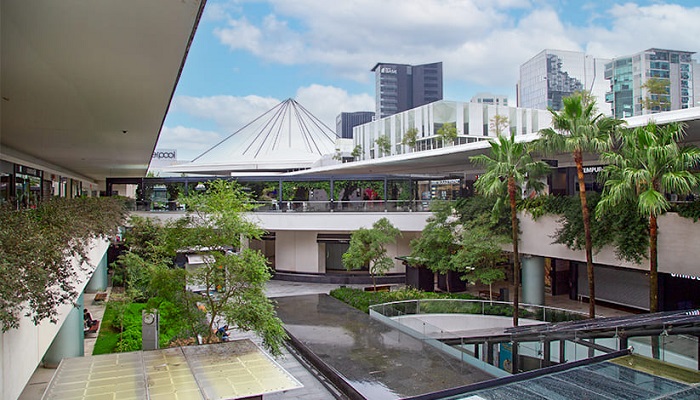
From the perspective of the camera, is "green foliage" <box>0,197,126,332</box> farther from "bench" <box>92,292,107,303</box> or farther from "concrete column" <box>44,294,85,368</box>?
"bench" <box>92,292,107,303</box>

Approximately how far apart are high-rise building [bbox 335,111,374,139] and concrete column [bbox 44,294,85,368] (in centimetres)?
14003

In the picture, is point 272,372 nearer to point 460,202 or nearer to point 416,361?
point 416,361

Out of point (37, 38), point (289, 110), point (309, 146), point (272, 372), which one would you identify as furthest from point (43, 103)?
point (289, 110)

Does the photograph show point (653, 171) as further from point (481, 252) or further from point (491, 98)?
point (491, 98)

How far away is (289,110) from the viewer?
70.9m

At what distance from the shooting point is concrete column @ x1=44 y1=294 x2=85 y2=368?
1363cm

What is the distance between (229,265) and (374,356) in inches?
194

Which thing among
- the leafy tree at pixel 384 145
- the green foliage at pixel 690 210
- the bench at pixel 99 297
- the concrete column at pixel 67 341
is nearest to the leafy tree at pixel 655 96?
the green foliage at pixel 690 210

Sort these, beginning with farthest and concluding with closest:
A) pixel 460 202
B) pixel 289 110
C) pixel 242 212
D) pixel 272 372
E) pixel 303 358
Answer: pixel 289 110 → pixel 460 202 → pixel 303 358 → pixel 242 212 → pixel 272 372

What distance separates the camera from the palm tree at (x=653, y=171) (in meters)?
10.6

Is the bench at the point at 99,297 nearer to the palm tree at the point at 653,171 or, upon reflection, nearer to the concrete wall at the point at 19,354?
the concrete wall at the point at 19,354

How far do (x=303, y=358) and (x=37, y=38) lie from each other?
429 inches

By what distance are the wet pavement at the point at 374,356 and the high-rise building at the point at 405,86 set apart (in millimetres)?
138774

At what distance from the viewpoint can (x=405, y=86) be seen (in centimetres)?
15538
